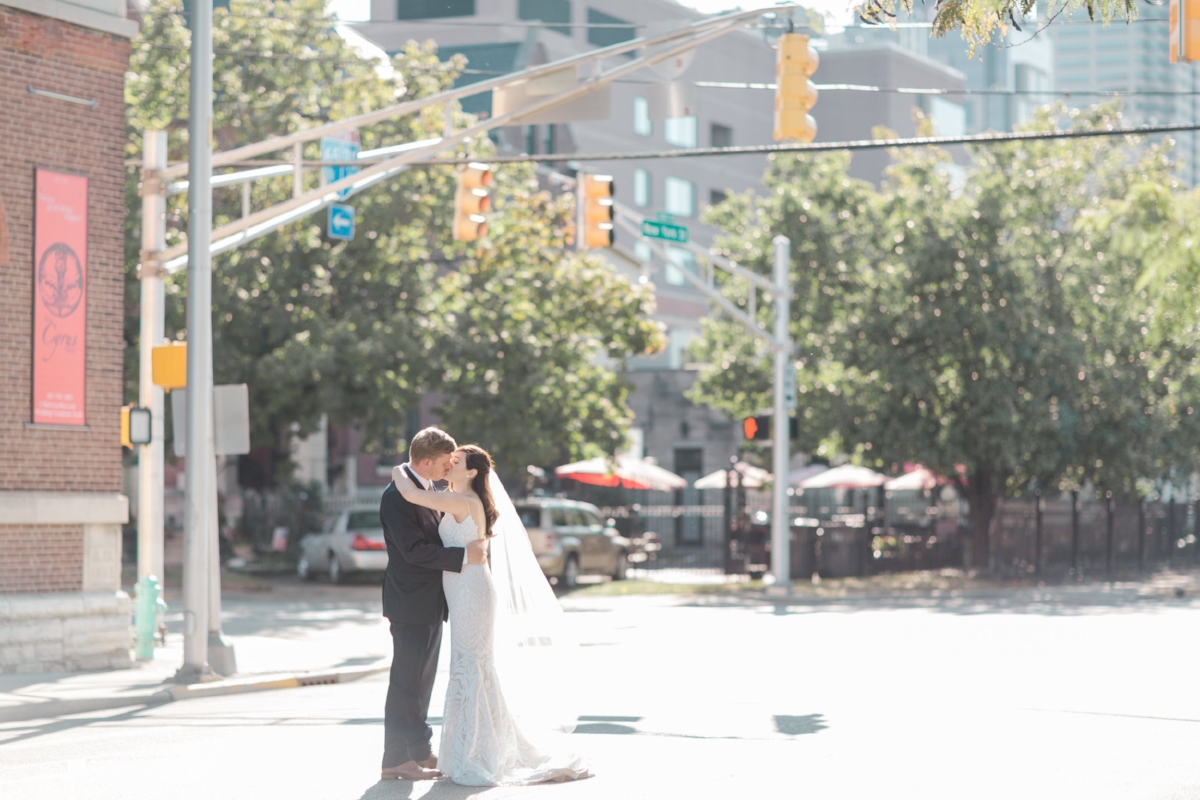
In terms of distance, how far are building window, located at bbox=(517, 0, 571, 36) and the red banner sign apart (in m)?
41.7

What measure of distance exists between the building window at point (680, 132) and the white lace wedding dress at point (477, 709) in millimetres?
53895

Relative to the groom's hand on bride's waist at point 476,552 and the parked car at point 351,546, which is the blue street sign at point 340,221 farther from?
the groom's hand on bride's waist at point 476,552

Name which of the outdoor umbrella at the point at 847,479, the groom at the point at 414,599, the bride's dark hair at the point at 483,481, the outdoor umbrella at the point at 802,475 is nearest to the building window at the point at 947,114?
the outdoor umbrella at the point at 802,475

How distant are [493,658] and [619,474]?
26.9 meters

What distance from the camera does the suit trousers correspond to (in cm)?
809

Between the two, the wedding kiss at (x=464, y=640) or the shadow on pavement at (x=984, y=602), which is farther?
the shadow on pavement at (x=984, y=602)

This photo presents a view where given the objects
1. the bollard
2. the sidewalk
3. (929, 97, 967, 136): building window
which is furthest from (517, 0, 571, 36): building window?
the bollard

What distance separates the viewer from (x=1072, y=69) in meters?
177

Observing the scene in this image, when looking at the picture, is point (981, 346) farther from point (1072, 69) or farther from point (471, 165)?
point (1072, 69)

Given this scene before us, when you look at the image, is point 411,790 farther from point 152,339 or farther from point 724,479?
point 724,479

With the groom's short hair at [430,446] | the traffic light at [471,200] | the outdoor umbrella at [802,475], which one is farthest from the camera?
the outdoor umbrella at [802,475]

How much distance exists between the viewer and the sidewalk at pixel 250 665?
12242 mm

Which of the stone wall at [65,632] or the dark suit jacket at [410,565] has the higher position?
the dark suit jacket at [410,565]

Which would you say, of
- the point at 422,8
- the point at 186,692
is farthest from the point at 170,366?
the point at 422,8
